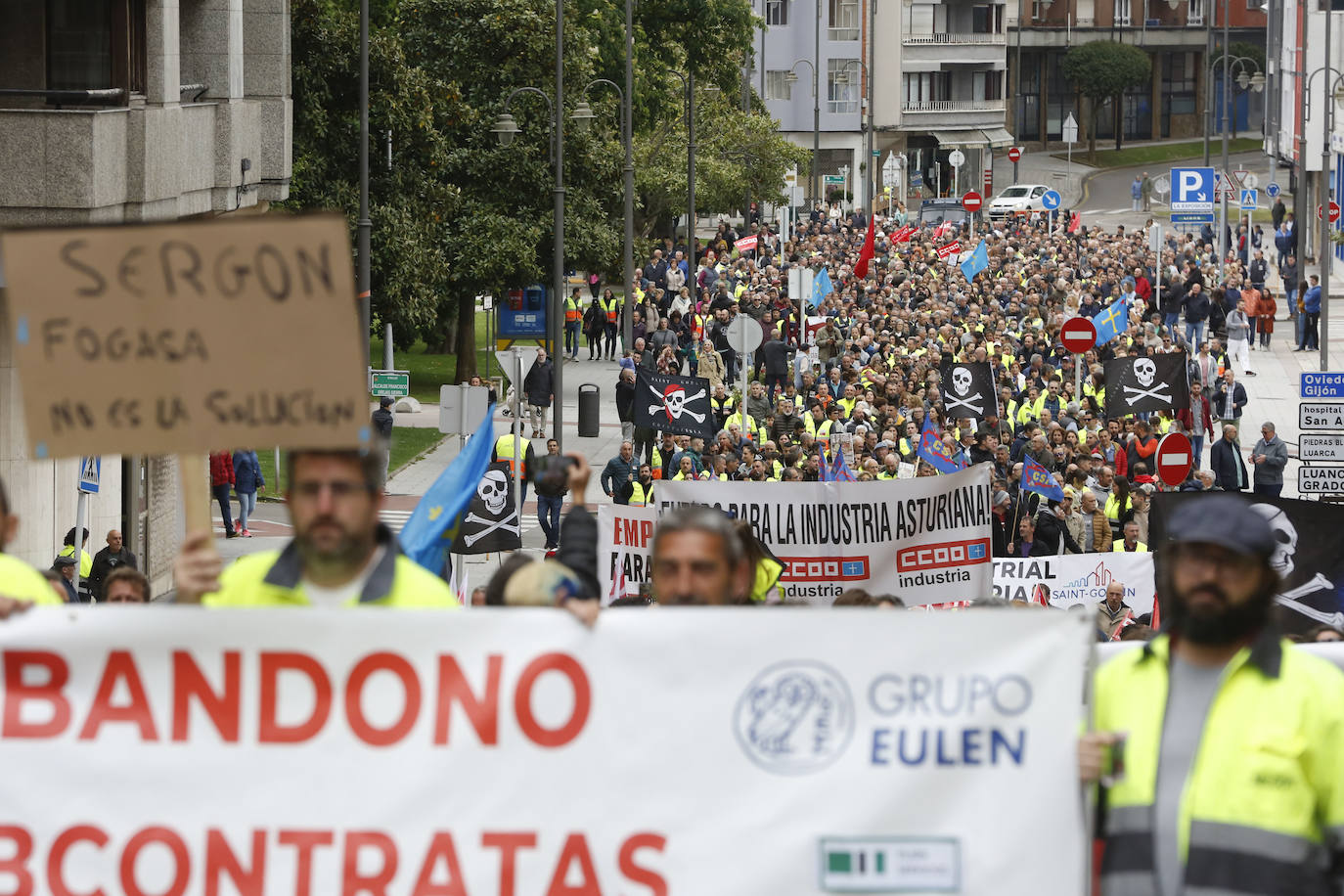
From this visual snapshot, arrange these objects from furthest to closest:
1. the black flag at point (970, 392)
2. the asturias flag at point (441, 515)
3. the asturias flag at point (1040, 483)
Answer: the black flag at point (970, 392), the asturias flag at point (1040, 483), the asturias flag at point (441, 515)

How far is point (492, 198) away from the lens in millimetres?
39344

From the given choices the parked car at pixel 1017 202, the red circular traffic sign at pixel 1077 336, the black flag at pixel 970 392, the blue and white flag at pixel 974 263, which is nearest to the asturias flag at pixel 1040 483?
A: the black flag at pixel 970 392

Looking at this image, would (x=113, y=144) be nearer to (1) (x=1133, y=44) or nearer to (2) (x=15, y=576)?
(2) (x=15, y=576)

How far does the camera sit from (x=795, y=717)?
520cm

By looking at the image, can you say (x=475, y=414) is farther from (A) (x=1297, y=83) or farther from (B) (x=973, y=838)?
(A) (x=1297, y=83)

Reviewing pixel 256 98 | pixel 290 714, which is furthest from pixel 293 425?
pixel 256 98

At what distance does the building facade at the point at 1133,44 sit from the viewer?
11162 cm

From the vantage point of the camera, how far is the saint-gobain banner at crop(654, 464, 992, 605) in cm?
1291

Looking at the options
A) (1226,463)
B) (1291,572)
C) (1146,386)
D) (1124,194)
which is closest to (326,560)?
(1291,572)

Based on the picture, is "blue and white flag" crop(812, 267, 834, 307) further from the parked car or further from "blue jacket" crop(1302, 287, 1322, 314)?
the parked car

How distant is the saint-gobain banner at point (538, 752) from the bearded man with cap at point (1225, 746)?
0.23m

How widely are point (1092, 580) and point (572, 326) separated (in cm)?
3236

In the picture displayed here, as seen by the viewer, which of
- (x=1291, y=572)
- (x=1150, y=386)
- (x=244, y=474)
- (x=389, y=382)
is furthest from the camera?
(x=244, y=474)

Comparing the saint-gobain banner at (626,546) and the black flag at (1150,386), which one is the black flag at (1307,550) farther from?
the black flag at (1150,386)
